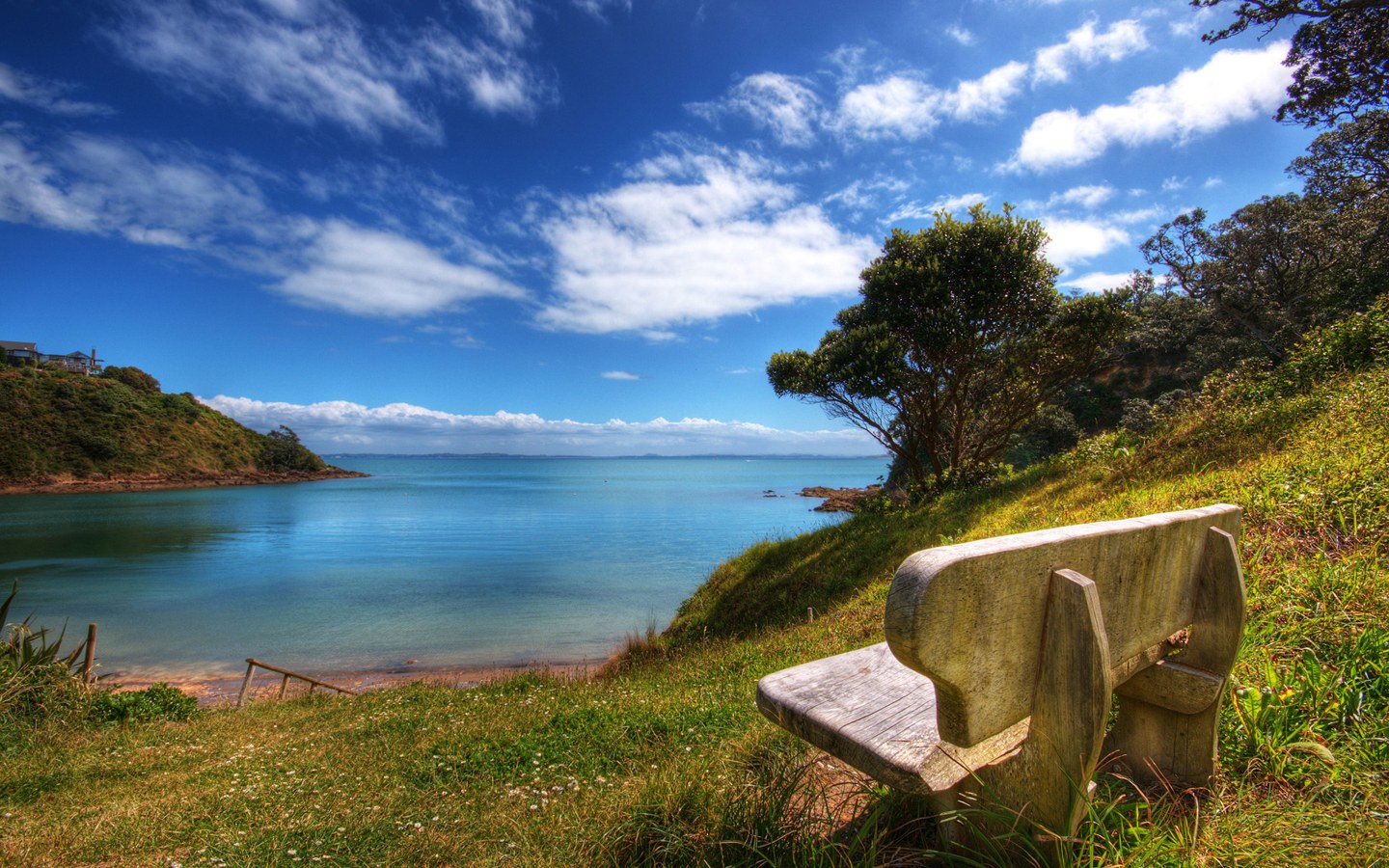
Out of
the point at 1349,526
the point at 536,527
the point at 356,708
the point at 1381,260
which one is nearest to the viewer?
the point at 1349,526

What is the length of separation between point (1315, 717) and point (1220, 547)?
→ 92 centimetres

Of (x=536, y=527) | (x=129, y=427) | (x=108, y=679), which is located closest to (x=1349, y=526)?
(x=108, y=679)

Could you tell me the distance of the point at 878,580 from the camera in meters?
8.71

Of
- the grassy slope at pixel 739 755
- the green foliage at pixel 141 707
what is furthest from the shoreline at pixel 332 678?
the grassy slope at pixel 739 755

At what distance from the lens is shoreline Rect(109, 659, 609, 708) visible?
42.1 ft

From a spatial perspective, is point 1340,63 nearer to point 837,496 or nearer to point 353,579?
point 353,579

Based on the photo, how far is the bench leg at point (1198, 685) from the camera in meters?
2.09

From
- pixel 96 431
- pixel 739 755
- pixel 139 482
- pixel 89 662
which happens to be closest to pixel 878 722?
pixel 739 755

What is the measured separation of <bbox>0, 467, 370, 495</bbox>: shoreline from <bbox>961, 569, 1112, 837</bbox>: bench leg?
9227 cm

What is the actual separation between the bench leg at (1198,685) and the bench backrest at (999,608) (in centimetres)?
41

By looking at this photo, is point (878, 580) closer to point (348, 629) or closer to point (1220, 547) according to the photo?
point (1220, 547)

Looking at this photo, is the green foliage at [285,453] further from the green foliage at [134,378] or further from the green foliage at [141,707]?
the green foliage at [141,707]

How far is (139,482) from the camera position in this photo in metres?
70.6

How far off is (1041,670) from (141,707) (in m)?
11.5
